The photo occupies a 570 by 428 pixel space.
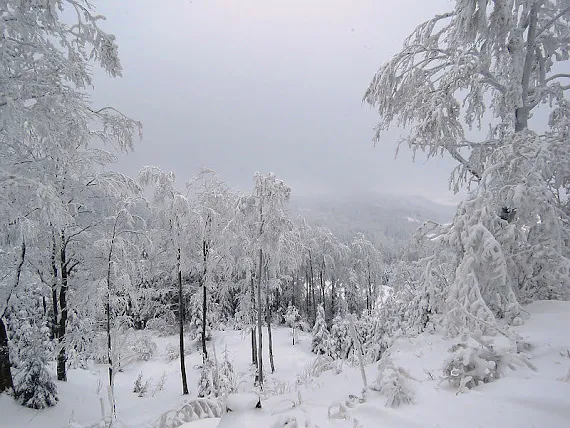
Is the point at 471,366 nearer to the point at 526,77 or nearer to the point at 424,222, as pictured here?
the point at 424,222

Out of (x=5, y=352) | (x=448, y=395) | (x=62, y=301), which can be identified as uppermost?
(x=62, y=301)

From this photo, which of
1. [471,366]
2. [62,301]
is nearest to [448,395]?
[471,366]

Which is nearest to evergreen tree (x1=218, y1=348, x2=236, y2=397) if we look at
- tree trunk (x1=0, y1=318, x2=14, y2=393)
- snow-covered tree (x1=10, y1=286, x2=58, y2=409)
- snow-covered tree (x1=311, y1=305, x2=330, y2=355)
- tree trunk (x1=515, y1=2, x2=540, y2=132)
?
snow-covered tree (x1=10, y1=286, x2=58, y2=409)

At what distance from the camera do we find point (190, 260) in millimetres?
13070

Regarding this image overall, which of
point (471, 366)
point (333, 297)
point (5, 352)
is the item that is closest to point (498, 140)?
point (471, 366)

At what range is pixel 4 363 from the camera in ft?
26.6

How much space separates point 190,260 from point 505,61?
11600mm

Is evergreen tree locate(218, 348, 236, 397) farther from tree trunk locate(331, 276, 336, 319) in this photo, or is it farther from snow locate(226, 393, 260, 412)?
tree trunk locate(331, 276, 336, 319)

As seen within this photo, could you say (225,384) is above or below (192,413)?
below

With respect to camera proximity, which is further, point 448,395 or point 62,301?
point 62,301

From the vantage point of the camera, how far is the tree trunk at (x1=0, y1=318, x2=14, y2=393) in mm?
7809

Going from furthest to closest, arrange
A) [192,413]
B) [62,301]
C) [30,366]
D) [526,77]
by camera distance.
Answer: [62,301], [30,366], [526,77], [192,413]

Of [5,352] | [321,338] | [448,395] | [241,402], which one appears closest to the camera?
[448,395]

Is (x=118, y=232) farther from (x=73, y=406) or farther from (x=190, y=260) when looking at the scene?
(x=73, y=406)
